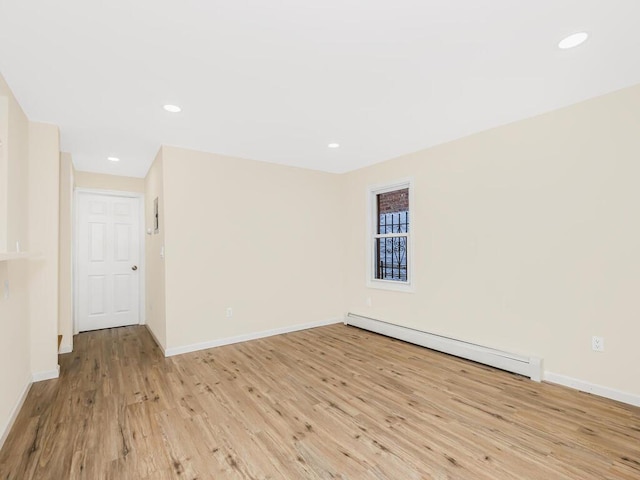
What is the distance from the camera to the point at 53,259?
10.1ft

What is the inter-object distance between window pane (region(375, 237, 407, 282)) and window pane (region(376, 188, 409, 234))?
16 cm

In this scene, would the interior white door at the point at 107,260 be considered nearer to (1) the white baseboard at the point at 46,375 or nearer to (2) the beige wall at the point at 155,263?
(2) the beige wall at the point at 155,263

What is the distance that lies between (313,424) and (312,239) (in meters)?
3.04

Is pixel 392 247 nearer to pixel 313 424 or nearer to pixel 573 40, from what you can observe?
pixel 313 424

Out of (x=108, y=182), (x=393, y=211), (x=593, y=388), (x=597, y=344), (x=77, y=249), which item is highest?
A: (x=108, y=182)

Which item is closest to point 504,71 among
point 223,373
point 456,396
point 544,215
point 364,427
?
point 544,215

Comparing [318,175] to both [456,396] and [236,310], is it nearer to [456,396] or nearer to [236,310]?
[236,310]

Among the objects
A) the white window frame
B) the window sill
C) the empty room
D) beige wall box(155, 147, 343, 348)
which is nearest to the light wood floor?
Answer: the empty room

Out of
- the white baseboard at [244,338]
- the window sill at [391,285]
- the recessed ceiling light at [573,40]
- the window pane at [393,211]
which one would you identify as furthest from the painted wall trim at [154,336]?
the recessed ceiling light at [573,40]

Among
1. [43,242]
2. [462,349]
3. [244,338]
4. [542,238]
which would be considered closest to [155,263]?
[43,242]

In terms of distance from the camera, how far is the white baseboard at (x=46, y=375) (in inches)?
117

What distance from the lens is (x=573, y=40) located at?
73.9 inches

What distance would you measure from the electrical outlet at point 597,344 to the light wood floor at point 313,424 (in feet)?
1.33

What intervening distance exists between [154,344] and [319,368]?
7.63ft
